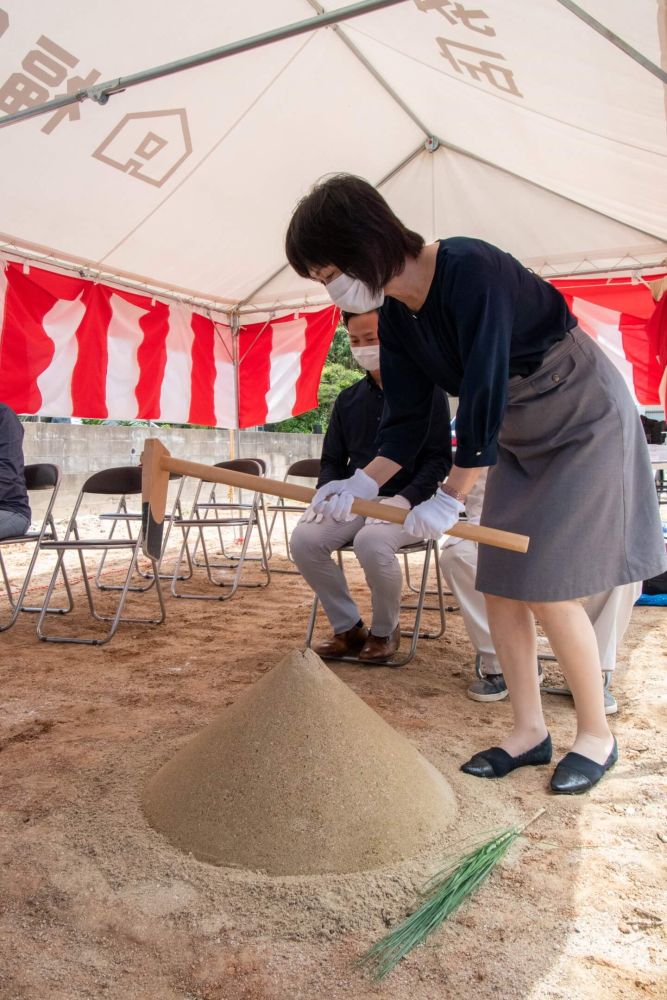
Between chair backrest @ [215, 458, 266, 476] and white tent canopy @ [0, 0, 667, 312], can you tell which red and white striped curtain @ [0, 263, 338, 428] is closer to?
white tent canopy @ [0, 0, 667, 312]

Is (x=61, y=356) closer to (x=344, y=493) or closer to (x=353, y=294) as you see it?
(x=344, y=493)

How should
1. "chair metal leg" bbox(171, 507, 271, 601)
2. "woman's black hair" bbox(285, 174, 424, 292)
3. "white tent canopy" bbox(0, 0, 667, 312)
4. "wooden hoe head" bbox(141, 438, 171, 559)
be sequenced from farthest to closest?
"chair metal leg" bbox(171, 507, 271, 601), "white tent canopy" bbox(0, 0, 667, 312), "wooden hoe head" bbox(141, 438, 171, 559), "woman's black hair" bbox(285, 174, 424, 292)

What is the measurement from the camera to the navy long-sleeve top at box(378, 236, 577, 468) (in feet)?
4.86

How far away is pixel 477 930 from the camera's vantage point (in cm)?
128

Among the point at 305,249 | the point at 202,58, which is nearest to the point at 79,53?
the point at 202,58

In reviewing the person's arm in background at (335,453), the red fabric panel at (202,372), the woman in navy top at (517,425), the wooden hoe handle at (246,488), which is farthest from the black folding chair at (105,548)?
the red fabric panel at (202,372)

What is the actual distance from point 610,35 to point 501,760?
9.30 ft

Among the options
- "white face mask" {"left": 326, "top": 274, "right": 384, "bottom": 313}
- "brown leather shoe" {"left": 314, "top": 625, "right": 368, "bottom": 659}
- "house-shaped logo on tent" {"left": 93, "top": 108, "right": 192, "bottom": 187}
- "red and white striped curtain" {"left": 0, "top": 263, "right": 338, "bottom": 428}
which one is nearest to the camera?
"white face mask" {"left": 326, "top": 274, "right": 384, "bottom": 313}

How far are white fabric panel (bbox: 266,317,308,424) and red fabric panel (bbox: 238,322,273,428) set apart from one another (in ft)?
0.17

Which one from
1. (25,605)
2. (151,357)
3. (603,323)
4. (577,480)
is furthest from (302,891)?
(603,323)

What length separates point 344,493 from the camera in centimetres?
193

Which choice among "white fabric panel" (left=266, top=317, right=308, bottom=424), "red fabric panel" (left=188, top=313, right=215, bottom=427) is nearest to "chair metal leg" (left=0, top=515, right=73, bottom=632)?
"red fabric panel" (left=188, top=313, right=215, bottom=427)

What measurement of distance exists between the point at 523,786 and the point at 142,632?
94.7 inches

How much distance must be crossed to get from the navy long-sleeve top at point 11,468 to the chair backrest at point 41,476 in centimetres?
21
